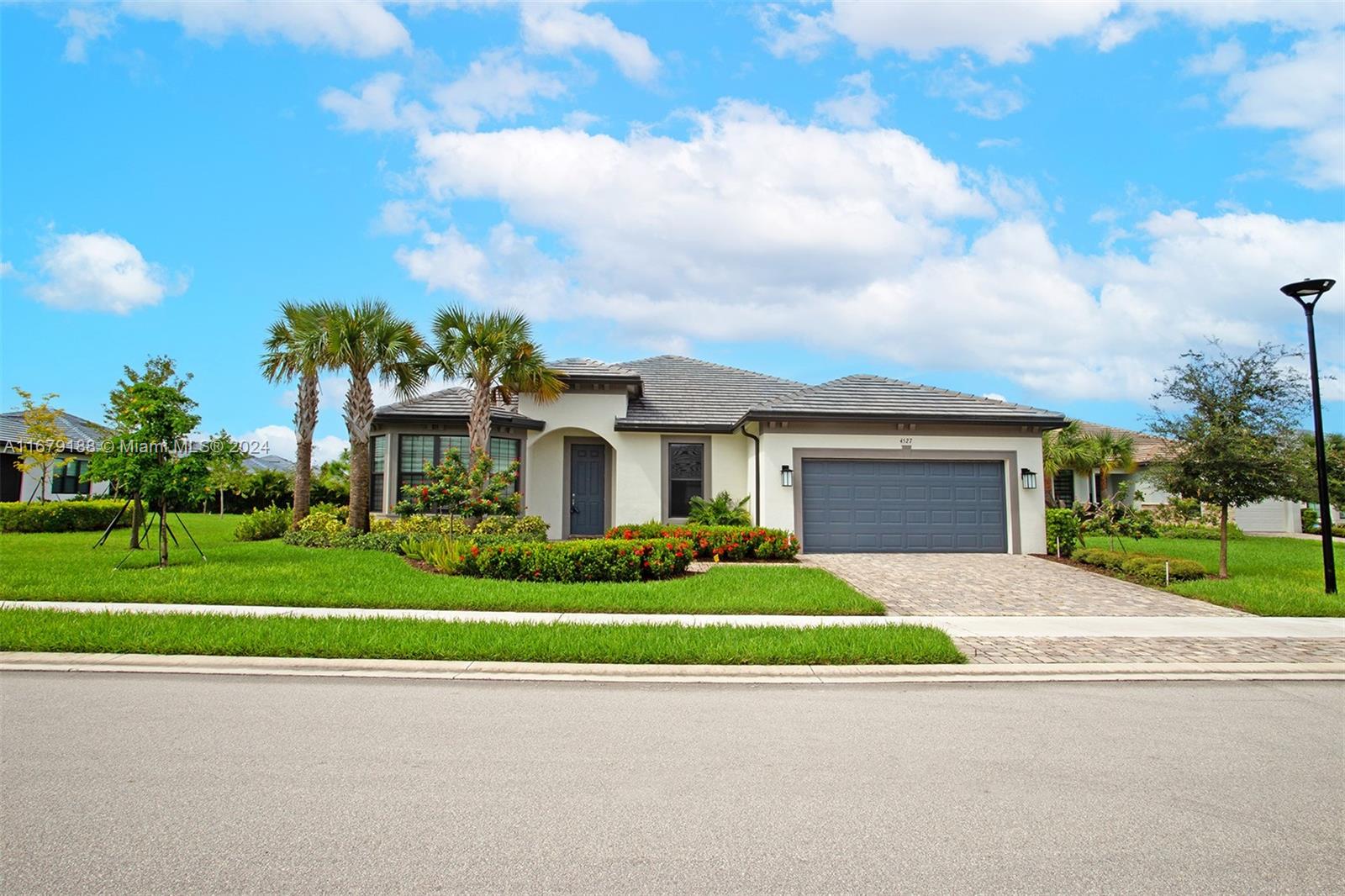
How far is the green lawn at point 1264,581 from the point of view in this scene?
11.6 metres

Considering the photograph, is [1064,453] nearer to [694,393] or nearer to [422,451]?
[694,393]

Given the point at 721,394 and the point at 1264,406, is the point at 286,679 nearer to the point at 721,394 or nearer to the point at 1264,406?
the point at 1264,406

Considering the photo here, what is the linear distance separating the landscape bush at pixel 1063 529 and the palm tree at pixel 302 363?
1685cm

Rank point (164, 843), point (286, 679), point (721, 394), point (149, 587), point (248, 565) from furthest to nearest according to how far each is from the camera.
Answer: point (721, 394), point (248, 565), point (149, 587), point (286, 679), point (164, 843)

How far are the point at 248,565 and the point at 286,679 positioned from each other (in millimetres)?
7667

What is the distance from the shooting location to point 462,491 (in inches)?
663

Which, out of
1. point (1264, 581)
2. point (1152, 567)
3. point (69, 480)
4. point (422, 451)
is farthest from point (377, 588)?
point (69, 480)

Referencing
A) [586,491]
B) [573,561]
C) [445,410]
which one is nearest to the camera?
[573,561]

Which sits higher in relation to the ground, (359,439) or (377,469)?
(359,439)

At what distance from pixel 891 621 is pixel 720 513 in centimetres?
943

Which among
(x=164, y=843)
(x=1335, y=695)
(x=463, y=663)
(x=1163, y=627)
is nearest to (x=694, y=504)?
(x=1163, y=627)

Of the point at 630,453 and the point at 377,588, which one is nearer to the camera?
the point at 377,588

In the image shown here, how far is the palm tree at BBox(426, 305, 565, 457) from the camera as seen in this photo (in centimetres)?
1852

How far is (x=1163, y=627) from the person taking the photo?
1021 centimetres
